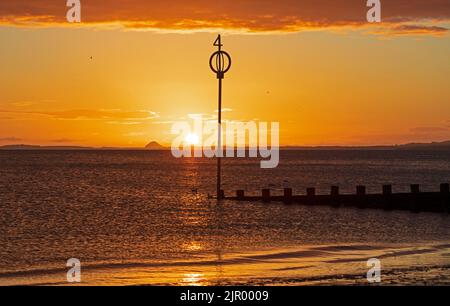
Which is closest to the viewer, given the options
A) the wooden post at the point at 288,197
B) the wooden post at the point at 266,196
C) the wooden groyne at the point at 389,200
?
the wooden groyne at the point at 389,200

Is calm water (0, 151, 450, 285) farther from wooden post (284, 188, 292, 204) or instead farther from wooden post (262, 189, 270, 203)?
wooden post (262, 189, 270, 203)

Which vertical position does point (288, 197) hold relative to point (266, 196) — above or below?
below

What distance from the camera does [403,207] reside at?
53844mm

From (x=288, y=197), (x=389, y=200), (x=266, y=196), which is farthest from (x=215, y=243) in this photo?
(x=266, y=196)

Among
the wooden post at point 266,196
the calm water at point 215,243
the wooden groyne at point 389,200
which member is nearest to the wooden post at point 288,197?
the wooden groyne at point 389,200

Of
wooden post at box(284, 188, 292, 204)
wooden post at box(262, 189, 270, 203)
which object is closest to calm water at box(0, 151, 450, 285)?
wooden post at box(284, 188, 292, 204)

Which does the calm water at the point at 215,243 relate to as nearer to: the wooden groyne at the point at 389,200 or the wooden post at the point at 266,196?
the wooden groyne at the point at 389,200

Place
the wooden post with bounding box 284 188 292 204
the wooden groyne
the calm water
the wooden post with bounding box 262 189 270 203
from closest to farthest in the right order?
the calm water
the wooden groyne
the wooden post with bounding box 284 188 292 204
the wooden post with bounding box 262 189 270 203

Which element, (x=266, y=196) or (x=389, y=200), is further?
(x=266, y=196)

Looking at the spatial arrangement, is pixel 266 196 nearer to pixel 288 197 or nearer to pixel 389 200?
pixel 288 197

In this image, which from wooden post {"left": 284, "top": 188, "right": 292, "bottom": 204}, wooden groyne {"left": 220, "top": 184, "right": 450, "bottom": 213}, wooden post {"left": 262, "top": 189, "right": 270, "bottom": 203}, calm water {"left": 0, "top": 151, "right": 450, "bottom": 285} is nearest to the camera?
calm water {"left": 0, "top": 151, "right": 450, "bottom": 285}
